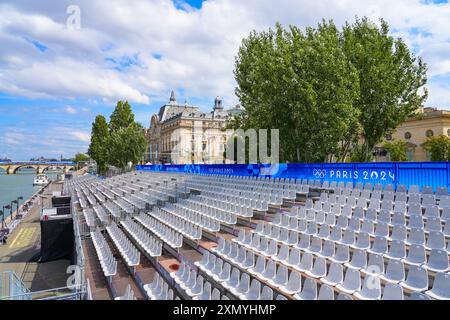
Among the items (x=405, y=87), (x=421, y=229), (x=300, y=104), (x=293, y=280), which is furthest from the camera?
(x=405, y=87)

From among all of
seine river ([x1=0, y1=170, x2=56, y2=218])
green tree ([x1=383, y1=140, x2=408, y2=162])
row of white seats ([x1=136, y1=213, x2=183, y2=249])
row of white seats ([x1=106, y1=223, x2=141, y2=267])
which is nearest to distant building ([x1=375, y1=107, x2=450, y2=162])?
green tree ([x1=383, y1=140, x2=408, y2=162])

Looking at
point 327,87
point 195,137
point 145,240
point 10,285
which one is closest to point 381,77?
point 327,87

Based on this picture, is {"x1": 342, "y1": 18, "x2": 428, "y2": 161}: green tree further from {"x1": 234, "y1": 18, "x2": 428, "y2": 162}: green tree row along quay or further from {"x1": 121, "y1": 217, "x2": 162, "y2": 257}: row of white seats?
{"x1": 121, "y1": 217, "x2": 162, "y2": 257}: row of white seats

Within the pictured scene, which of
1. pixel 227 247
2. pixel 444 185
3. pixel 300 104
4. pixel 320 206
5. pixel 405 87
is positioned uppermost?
pixel 405 87

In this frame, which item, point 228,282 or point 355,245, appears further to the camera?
point 355,245

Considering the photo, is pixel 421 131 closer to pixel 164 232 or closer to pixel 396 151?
pixel 396 151

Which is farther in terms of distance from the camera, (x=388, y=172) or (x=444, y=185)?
(x=388, y=172)

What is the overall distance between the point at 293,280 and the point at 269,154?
1940 centimetres

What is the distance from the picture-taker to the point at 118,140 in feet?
150

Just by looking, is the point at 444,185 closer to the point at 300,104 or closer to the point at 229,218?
the point at 229,218

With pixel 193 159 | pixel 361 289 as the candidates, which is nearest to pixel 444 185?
pixel 361 289

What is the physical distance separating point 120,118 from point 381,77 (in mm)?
43326

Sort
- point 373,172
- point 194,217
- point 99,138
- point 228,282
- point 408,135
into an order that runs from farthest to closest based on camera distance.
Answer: point 408,135
point 99,138
point 194,217
point 373,172
point 228,282

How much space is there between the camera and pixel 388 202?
869cm
